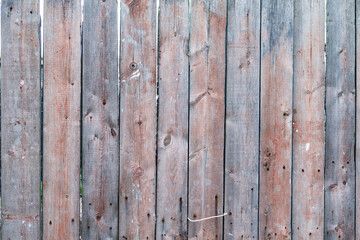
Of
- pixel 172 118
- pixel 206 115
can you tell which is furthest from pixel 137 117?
pixel 206 115

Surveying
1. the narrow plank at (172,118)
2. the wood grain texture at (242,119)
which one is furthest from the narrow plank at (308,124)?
the narrow plank at (172,118)

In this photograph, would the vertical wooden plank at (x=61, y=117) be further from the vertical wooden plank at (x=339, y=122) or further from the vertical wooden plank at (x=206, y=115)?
the vertical wooden plank at (x=339, y=122)

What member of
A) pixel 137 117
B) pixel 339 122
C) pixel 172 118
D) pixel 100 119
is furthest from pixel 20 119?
pixel 339 122

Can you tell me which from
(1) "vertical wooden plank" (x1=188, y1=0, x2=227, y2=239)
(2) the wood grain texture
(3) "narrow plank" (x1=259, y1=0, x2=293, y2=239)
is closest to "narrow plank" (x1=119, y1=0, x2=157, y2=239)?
(1) "vertical wooden plank" (x1=188, y1=0, x2=227, y2=239)

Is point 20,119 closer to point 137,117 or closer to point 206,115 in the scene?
point 137,117

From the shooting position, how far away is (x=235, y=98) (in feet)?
5.94

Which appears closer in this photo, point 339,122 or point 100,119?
point 100,119

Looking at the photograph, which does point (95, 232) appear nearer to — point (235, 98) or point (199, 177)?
point (199, 177)

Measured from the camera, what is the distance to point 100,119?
1727mm

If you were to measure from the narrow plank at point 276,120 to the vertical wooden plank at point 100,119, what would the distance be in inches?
32.6

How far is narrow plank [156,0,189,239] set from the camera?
1767 mm

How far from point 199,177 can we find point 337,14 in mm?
1248

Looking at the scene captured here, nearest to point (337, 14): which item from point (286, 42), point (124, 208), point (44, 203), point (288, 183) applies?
point (286, 42)

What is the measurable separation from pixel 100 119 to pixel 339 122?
1364 mm
